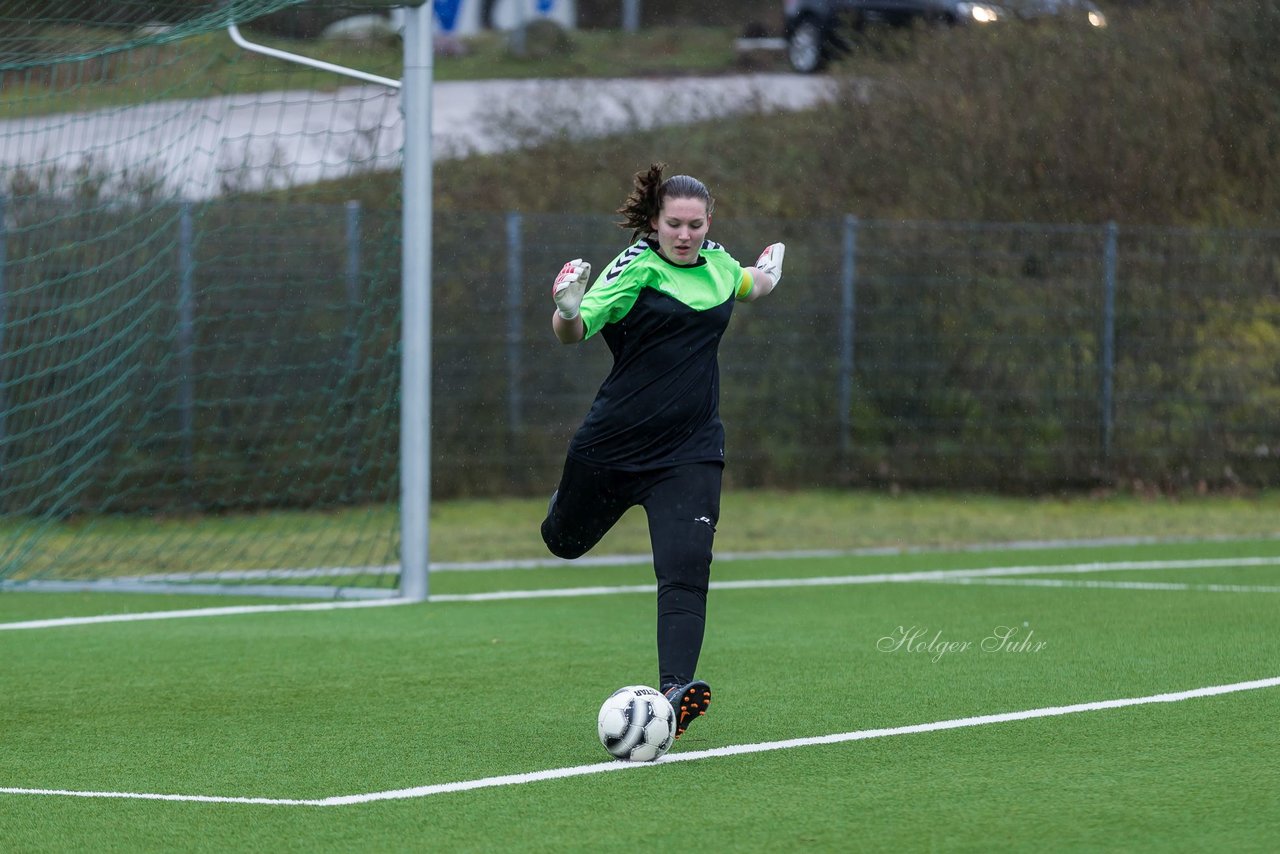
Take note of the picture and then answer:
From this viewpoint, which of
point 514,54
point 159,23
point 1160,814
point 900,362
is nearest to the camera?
point 1160,814

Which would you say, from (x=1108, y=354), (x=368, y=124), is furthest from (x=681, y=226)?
(x=368, y=124)

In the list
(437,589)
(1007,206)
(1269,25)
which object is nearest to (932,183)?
(1007,206)

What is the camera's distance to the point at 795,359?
1564cm

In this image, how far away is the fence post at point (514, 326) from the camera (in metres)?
15.0

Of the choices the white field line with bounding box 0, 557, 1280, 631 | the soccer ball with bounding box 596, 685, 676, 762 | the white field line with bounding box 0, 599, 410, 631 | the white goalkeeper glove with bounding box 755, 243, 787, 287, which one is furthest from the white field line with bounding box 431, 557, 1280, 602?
the soccer ball with bounding box 596, 685, 676, 762

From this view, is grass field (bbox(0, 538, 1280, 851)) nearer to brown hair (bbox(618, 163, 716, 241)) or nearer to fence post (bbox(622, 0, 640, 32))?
brown hair (bbox(618, 163, 716, 241))

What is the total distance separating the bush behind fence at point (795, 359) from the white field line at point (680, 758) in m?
7.47

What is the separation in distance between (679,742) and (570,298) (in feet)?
5.05

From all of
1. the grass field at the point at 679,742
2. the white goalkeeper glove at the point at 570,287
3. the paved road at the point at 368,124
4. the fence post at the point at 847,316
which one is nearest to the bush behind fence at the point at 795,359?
the fence post at the point at 847,316

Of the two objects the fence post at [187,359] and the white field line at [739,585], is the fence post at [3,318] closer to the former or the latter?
the fence post at [187,359]

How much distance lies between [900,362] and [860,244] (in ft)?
3.56

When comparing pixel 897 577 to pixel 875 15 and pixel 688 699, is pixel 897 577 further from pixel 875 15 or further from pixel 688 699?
pixel 875 15

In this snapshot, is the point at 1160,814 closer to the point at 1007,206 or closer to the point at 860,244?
the point at 860,244

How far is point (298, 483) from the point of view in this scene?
44.3 ft
